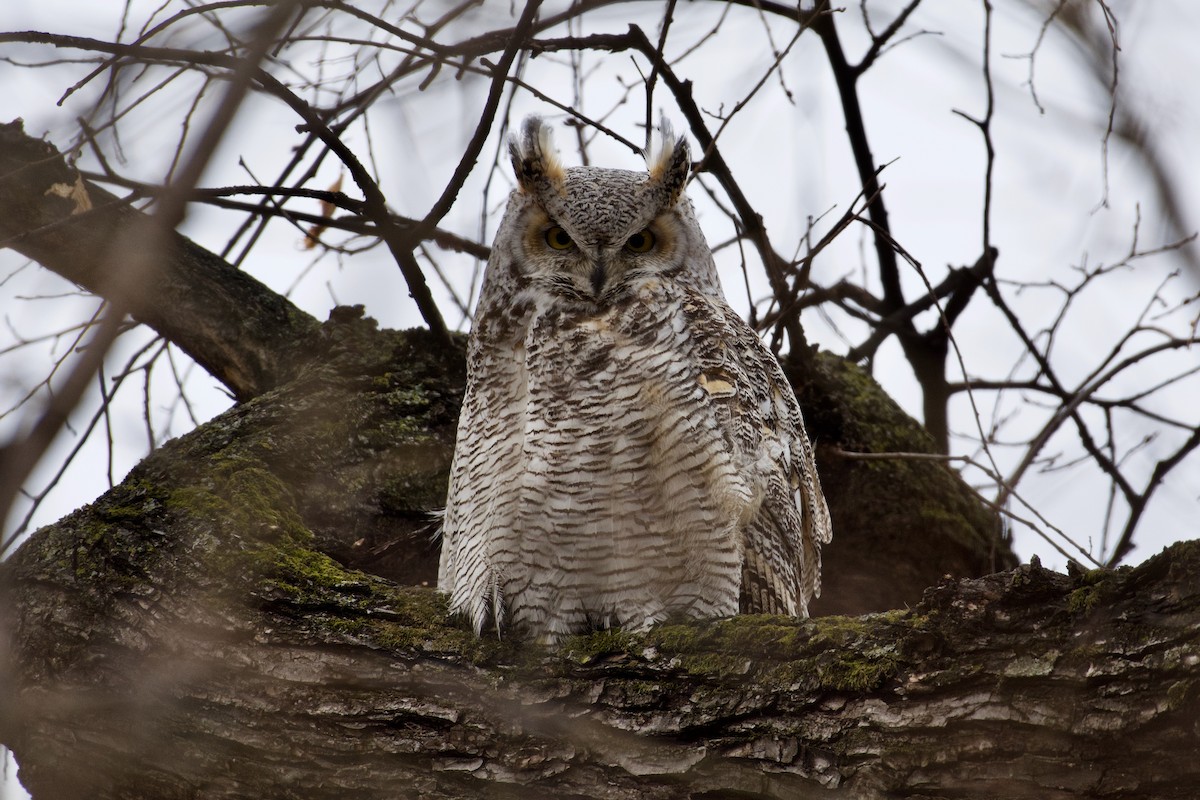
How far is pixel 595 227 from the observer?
9.03 ft

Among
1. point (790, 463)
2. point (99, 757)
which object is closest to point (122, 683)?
point (99, 757)

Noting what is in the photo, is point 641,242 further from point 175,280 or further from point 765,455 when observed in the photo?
point 175,280

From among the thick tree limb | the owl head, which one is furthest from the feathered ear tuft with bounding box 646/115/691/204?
the thick tree limb

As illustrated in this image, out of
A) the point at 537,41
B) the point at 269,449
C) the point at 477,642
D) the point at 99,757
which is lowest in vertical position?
the point at 99,757

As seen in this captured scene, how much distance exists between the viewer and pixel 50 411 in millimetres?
886

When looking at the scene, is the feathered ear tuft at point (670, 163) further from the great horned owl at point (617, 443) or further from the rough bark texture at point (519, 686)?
the rough bark texture at point (519, 686)

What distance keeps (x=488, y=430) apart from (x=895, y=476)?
4.43ft

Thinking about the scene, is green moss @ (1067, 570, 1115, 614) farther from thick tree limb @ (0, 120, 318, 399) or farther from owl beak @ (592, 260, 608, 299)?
thick tree limb @ (0, 120, 318, 399)

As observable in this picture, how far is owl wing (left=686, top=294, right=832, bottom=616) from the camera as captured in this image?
2473 millimetres

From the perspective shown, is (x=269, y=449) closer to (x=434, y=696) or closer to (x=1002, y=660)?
(x=434, y=696)

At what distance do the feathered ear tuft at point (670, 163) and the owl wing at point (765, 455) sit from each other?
348 millimetres

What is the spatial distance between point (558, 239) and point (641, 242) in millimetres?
228

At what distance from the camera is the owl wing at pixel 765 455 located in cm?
247

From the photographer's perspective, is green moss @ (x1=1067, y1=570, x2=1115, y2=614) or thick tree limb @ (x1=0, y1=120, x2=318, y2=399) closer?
green moss @ (x1=1067, y1=570, x2=1115, y2=614)
